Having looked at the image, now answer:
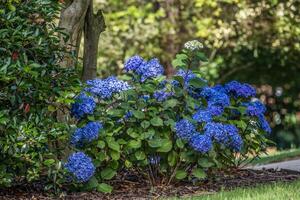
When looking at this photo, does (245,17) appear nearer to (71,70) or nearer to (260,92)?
(260,92)

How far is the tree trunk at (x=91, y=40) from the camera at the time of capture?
741 cm

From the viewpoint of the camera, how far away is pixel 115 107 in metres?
6.55

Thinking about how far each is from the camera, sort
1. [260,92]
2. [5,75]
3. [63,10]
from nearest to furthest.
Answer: [5,75]
[63,10]
[260,92]

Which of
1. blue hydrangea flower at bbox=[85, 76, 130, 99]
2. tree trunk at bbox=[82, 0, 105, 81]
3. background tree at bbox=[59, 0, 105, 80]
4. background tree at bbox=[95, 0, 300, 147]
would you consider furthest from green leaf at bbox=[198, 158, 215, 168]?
background tree at bbox=[95, 0, 300, 147]

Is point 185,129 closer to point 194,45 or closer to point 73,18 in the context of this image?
point 194,45

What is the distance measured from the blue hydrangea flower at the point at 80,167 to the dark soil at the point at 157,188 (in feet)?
0.63

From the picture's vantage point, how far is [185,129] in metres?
6.18

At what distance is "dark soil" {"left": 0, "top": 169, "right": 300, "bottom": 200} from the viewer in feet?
19.9

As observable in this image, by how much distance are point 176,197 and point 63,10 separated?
244 cm

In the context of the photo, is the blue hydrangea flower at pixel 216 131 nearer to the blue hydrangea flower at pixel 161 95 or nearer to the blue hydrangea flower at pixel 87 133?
the blue hydrangea flower at pixel 161 95

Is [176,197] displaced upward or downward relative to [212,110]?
downward

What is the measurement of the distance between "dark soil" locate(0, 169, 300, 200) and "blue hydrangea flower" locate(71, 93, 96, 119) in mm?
766

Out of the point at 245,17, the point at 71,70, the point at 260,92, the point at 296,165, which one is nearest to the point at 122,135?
the point at 71,70

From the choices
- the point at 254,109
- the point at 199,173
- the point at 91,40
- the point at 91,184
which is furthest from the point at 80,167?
the point at 254,109
